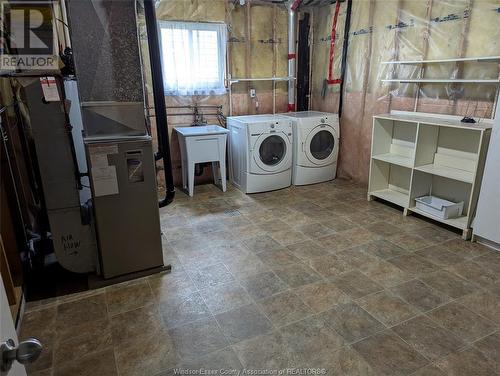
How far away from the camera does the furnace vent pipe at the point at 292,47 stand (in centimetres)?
444

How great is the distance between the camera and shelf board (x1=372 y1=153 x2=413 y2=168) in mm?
3426

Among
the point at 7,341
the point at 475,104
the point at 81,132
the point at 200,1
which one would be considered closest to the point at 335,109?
the point at 475,104

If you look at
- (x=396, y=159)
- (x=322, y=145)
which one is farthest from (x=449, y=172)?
(x=322, y=145)

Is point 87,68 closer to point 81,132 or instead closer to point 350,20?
point 81,132

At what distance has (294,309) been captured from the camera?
6.94 ft

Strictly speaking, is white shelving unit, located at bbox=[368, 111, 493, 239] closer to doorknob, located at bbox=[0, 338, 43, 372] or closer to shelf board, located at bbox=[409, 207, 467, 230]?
shelf board, located at bbox=[409, 207, 467, 230]

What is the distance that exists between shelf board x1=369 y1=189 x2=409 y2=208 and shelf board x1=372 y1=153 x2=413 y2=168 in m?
0.40

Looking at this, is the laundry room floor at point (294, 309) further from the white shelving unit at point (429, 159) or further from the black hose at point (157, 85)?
the black hose at point (157, 85)

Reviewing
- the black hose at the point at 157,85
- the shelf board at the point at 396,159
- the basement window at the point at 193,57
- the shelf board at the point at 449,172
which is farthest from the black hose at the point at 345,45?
the black hose at the point at 157,85

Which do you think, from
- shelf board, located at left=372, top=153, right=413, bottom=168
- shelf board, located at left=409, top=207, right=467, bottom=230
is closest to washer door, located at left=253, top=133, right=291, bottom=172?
shelf board, located at left=372, top=153, right=413, bottom=168

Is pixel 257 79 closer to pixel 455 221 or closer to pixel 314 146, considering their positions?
pixel 314 146

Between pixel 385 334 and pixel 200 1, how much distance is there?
398cm

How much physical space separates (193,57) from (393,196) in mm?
2850

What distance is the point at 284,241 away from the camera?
3.00 m
